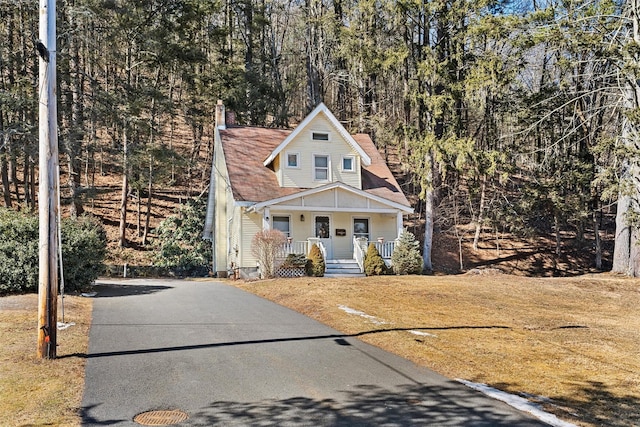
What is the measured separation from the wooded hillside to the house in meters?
3.52

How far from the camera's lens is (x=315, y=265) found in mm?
20047

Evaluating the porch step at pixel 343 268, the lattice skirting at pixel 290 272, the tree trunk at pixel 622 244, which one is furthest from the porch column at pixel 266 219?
the tree trunk at pixel 622 244

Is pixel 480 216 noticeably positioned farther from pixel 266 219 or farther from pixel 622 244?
pixel 266 219

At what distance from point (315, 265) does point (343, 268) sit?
1891mm

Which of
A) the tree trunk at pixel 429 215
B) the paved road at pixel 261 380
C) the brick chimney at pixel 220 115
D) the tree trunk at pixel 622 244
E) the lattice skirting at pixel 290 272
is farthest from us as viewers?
the brick chimney at pixel 220 115

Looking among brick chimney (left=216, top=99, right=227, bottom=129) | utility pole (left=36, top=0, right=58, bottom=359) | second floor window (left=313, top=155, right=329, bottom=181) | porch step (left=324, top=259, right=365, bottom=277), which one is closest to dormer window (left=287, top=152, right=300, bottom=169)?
second floor window (left=313, top=155, right=329, bottom=181)

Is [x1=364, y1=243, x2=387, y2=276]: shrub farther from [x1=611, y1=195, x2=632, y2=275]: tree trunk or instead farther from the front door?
[x1=611, y1=195, x2=632, y2=275]: tree trunk

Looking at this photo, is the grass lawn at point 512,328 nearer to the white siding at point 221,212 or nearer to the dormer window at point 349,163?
the dormer window at point 349,163

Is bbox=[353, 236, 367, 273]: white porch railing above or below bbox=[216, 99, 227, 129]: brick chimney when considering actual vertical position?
below

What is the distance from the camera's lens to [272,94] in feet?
110

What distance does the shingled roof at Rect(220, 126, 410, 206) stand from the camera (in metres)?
22.6

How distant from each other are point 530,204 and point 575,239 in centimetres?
616

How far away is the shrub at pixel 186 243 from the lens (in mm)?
26438

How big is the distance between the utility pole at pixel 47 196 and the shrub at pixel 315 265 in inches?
523
